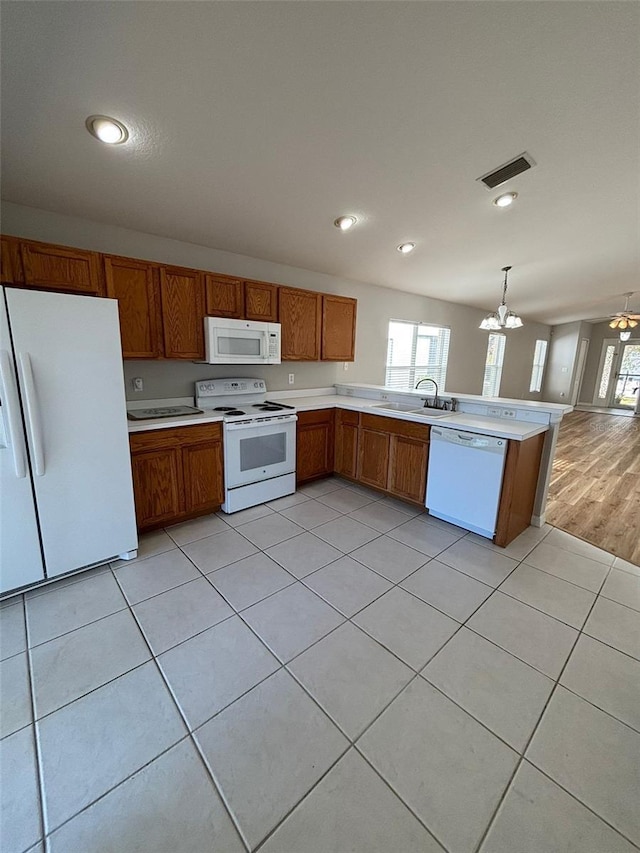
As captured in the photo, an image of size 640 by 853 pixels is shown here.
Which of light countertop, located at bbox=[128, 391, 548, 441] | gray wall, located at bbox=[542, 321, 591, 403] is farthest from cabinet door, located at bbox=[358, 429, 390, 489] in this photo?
gray wall, located at bbox=[542, 321, 591, 403]

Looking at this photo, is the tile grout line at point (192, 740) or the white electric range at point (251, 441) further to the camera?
the white electric range at point (251, 441)

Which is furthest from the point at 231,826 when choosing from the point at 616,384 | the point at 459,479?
the point at 616,384

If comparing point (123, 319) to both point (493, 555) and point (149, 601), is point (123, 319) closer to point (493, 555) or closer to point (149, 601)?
point (149, 601)

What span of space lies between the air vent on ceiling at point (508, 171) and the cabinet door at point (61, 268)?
2.77 m

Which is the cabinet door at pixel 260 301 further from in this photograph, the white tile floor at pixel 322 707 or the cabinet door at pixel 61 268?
the white tile floor at pixel 322 707

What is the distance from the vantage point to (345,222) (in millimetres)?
2973

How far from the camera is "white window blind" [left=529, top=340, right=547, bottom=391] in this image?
9313 mm

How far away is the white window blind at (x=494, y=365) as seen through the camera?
7422 millimetres

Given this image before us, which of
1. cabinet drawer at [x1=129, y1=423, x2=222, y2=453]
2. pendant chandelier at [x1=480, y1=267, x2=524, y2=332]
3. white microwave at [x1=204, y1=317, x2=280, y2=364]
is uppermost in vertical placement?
pendant chandelier at [x1=480, y1=267, x2=524, y2=332]

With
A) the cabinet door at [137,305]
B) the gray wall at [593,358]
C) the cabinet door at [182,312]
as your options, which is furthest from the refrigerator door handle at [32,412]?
the gray wall at [593,358]

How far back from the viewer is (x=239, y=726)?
1357 mm

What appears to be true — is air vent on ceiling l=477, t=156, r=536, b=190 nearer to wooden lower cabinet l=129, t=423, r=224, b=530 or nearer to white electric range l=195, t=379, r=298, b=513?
white electric range l=195, t=379, r=298, b=513

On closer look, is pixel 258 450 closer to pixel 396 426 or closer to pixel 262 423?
pixel 262 423

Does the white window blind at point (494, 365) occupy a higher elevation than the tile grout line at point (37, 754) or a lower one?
higher
